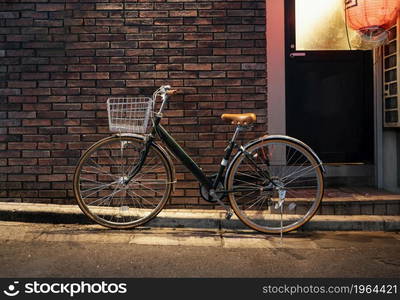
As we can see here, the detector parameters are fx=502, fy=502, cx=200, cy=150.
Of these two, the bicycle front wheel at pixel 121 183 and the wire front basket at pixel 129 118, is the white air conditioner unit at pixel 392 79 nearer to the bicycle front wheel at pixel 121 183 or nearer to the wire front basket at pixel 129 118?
the bicycle front wheel at pixel 121 183

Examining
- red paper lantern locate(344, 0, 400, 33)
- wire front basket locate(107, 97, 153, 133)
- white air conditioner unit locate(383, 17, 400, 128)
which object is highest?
red paper lantern locate(344, 0, 400, 33)

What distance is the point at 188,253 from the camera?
4.50 metres

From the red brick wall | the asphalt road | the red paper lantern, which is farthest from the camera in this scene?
the red brick wall

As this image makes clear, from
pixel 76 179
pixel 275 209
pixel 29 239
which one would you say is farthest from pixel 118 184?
pixel 275 209

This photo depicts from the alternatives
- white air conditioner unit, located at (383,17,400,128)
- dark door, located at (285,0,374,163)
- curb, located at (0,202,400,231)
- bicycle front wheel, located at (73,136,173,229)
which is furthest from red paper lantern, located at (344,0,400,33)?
bicycle front wheel, located at (73,136,173,229)

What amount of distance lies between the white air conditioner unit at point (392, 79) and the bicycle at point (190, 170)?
130 cm

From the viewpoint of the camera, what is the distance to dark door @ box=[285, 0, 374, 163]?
6359mm

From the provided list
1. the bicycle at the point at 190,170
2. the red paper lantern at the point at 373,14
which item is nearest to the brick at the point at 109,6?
the bicycle at the point at 190,170

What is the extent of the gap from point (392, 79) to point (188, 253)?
11.0ft

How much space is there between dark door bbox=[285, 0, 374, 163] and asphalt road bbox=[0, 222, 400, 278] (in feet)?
4.91

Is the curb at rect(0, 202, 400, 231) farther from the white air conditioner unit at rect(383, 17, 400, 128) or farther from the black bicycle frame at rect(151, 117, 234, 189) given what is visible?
the white air conditioner unit at rect(383, 17, 400, 128)

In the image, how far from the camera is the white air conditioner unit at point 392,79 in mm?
5801

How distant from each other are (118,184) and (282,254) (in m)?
Result: 1.84

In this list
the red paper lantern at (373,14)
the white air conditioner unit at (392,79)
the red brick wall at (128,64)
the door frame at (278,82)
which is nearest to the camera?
the red paper lantern at (373,14)
